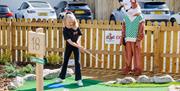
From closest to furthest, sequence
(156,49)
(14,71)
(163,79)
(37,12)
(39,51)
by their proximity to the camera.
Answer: (39,51)
(163,79)
(14,71)
(156,49)
(37,12)

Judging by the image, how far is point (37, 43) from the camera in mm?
7043

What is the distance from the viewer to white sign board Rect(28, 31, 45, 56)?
693 centimetres

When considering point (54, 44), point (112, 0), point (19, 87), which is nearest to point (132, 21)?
point (54, 44)

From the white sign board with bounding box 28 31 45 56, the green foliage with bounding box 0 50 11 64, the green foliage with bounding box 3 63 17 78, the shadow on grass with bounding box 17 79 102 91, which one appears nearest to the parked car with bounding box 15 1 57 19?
the green foliage with bounding box 0 50 11 64

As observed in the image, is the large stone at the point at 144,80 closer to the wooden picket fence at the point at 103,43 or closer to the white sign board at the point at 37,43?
the wooden picket fence at the point at 103,43

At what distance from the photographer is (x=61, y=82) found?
35.2 ft

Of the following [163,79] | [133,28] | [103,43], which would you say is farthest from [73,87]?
[103,43]

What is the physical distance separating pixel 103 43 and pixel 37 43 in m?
5.75

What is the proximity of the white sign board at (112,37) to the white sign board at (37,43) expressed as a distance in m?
5.57

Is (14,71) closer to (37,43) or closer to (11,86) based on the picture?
(11,86)

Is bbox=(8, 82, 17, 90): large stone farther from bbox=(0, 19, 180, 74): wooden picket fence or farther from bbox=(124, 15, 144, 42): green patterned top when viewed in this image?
bbox=(124, 15, 144, 42): green patterned top

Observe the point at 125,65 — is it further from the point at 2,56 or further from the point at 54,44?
the point at 2,56

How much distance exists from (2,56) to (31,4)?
15.0 metres

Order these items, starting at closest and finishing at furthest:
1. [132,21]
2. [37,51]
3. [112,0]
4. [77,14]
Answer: [37,51]
[132,21]
[77,14]
[112,0]
